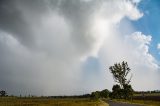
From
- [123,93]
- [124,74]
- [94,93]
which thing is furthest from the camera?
[94,93]

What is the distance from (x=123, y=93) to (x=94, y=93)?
188 ft

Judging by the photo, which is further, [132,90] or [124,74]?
[132,90]

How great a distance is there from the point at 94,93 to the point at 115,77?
63666mm

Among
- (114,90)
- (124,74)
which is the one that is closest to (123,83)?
(124,74)

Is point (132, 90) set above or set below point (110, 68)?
below

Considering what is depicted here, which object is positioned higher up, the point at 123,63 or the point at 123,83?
the point at 123,63

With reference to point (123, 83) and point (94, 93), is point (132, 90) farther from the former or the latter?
point (94, 93)

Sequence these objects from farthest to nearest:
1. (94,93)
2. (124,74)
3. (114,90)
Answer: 1. (94,93)
2. (114,90)
3. (124,74)

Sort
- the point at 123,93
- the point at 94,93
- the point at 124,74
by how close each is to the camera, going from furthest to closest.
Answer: the point at 94,93 → the point at 123,93 → the point at 124,74

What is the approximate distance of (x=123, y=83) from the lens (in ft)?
348

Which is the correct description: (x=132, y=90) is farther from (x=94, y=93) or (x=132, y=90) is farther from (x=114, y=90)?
(x=94, y=93)

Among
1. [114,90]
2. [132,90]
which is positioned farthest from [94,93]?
[132,90]

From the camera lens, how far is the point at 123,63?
347 ft

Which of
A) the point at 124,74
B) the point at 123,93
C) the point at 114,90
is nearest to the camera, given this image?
the point at 124,74
